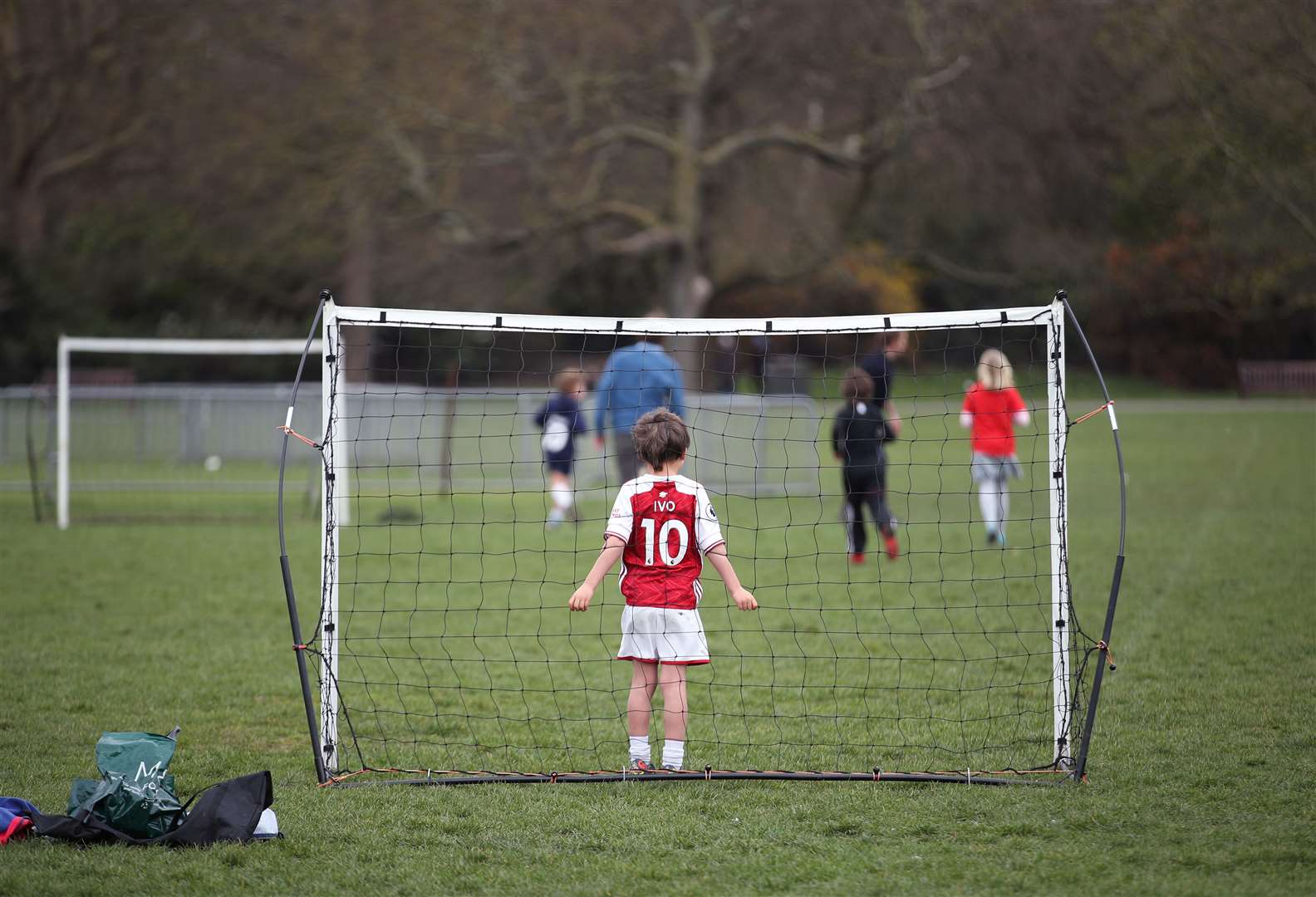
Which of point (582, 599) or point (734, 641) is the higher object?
point (582, 599)

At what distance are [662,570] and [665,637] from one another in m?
0.26

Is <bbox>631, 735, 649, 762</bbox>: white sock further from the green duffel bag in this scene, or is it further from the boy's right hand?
the green duffel bag

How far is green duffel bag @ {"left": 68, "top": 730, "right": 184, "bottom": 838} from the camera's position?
165 inches

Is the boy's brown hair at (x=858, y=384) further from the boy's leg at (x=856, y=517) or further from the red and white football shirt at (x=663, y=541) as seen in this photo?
the red and white football shirt at (x=663, y=541)

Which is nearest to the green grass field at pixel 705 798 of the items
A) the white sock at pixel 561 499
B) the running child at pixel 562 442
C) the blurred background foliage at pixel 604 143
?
the white sock at pixel 561 499

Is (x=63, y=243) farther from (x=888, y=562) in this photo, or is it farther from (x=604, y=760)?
(x=604, y=760)

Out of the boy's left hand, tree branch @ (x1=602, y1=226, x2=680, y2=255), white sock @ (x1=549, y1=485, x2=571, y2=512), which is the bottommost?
the boy's left hand

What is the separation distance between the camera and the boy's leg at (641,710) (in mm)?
4945

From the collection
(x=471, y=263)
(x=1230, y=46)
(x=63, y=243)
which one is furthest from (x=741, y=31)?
(x=63, y=243)

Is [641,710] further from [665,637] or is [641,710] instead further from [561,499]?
[561,499]

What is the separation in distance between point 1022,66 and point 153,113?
17759mm

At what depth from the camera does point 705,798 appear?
467 cm

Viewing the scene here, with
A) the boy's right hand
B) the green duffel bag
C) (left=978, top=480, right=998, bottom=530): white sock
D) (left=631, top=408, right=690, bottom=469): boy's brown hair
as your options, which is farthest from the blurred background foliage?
the green duffel bag

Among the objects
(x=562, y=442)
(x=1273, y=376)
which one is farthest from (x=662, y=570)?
(x=1273, y=376)
